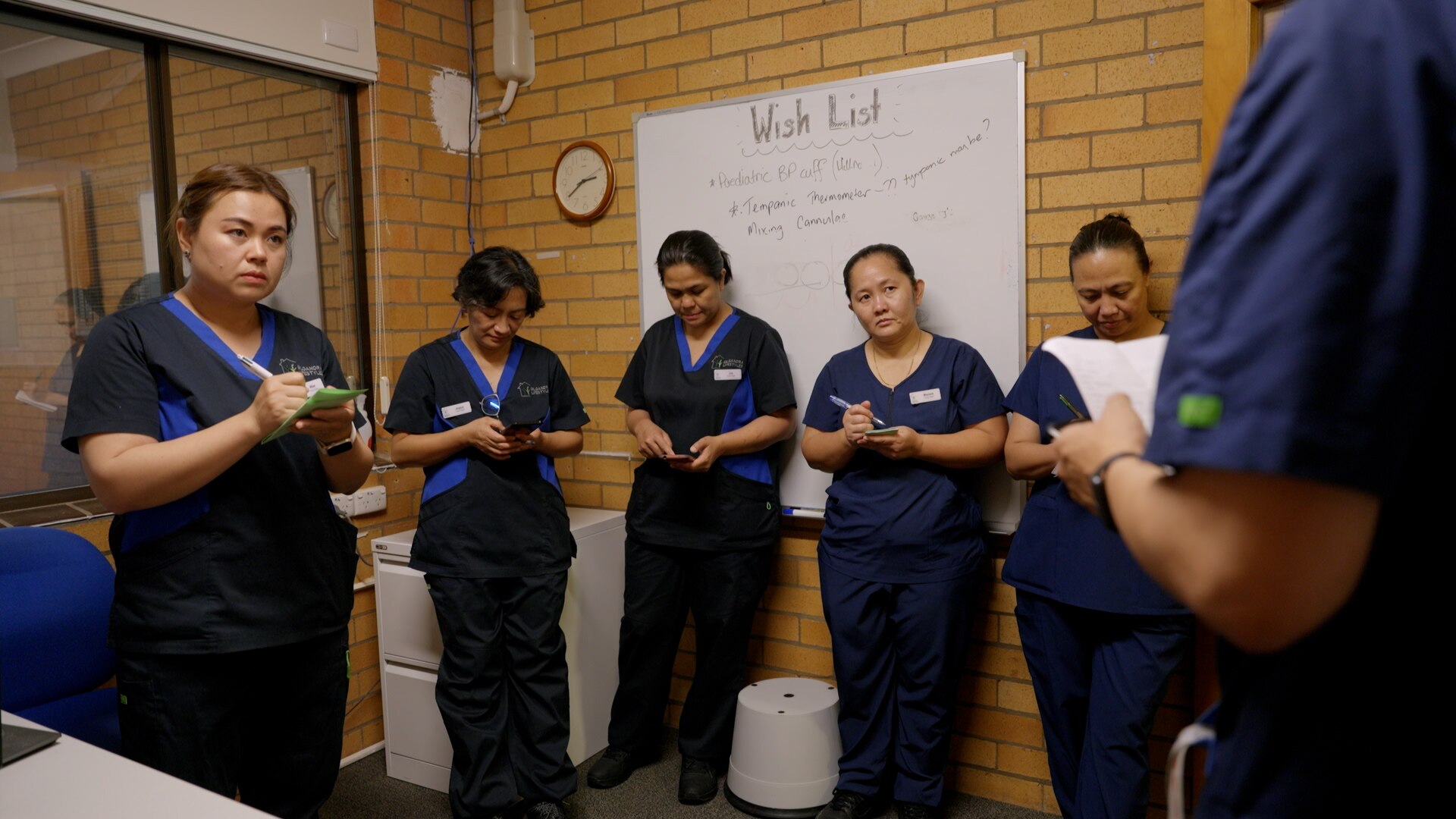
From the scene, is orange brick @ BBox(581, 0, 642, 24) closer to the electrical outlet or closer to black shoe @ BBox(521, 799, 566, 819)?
the electrical outlet

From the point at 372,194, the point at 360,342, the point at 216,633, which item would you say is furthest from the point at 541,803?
the point at 372,194

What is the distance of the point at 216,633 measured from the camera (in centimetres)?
168

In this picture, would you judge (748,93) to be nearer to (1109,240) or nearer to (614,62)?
(614,62)

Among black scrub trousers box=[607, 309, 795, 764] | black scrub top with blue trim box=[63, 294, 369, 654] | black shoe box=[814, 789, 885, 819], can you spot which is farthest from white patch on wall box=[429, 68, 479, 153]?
black shoe box=[814, 789, 885, 819]

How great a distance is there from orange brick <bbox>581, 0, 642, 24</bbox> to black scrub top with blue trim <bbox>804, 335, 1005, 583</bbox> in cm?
163

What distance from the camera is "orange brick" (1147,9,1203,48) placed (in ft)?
7.56

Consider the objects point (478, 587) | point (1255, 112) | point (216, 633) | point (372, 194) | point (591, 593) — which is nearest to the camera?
point (1255, 112)

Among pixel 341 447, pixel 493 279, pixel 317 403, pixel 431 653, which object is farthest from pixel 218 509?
pixel 431 653

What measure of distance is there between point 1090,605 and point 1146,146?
122 cm

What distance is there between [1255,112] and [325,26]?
10.3 ft

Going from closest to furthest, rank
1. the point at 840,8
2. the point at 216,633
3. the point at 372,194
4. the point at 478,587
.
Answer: the point at 216,633, the point at 478,587, the point at 840,8, the point at 372,194

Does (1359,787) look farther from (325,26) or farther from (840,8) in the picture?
(325,26)

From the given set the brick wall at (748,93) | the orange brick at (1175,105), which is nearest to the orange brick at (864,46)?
the brick wall at (748,93)

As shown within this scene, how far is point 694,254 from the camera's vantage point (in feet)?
8.98
